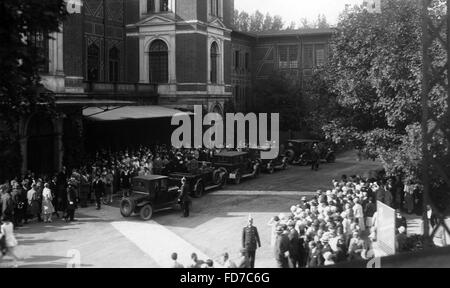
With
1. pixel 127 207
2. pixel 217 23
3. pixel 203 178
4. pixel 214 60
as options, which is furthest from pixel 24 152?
pixel 217 23

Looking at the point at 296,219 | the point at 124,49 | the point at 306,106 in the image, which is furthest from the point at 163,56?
the point at 296,219

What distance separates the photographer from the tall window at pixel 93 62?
34.5 meters

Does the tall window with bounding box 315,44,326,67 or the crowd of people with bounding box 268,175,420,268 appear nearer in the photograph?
the crowd of people with bounding box 268,175,420,268

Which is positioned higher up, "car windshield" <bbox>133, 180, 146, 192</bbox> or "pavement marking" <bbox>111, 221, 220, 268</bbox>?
"car windshield" <bbox>133, 180, 146, 192</bbox>

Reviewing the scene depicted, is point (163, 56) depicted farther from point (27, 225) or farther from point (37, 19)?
point (37, 19)

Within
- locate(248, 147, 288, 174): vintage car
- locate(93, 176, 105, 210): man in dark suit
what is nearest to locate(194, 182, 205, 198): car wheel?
locate(93, 176, 105, 210): man in dark suit

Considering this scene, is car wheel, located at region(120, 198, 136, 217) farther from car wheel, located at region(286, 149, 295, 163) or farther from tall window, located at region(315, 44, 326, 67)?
tall window, located at region(315, 44, 326, 67)

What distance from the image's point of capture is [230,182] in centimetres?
2761

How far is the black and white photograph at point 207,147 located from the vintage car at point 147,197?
0.18 ft

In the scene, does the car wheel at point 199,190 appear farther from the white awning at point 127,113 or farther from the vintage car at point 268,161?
the vintage car at point 268,161

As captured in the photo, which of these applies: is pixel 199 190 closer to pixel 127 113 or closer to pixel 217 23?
pixel 127 113

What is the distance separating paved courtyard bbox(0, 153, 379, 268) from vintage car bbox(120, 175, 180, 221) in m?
0.35

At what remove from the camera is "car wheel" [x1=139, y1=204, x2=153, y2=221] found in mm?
19453

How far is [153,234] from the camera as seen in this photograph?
17625 mm
